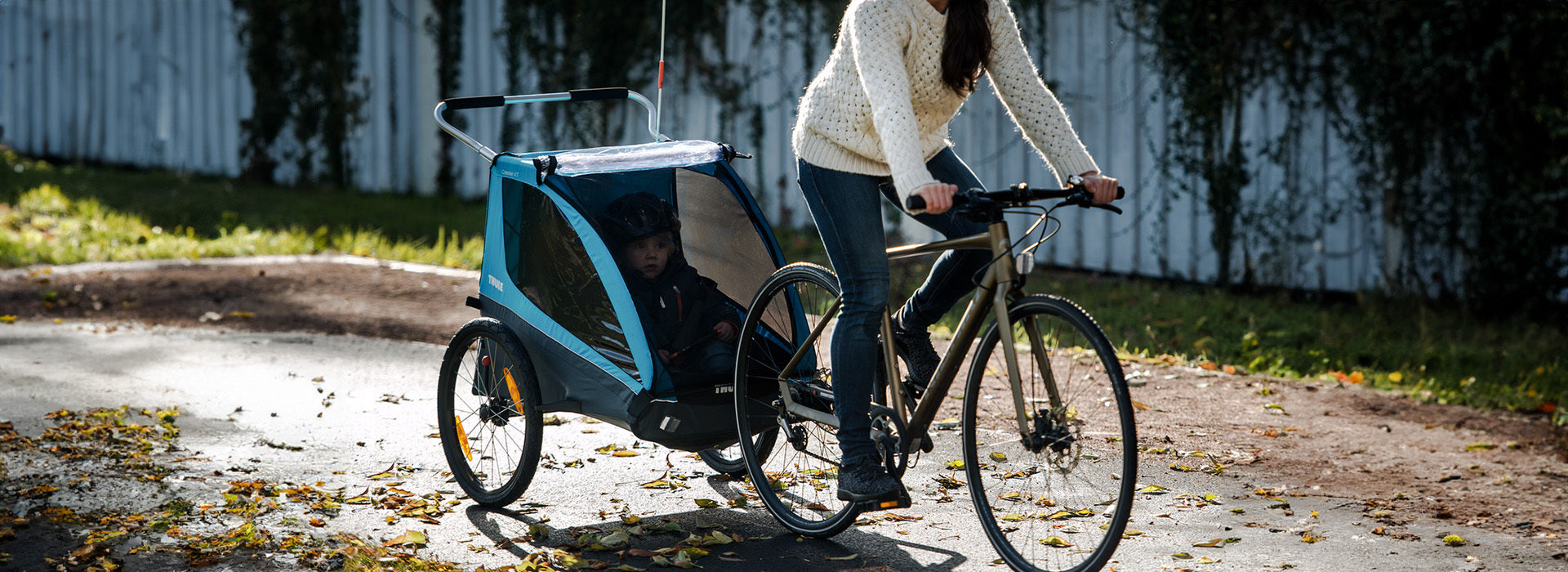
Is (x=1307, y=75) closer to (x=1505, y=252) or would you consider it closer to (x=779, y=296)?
(x=1505, y=252)

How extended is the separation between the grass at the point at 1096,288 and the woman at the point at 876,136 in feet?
10.2

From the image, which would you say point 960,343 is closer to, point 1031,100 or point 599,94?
point 1031,100

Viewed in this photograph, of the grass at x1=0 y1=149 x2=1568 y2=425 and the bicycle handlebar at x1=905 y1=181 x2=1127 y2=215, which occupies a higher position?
the bicycle handlebar at x1=905 y1=181 x2=1127 y2=215

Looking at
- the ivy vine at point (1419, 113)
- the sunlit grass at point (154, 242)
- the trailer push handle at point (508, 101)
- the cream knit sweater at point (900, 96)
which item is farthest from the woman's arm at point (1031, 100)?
the sunlit grass at point (154, 242)

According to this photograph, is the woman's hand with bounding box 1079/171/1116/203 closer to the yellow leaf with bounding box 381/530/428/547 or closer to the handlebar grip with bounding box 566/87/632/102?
the handlebar grip with bounding box 566/87/632/102

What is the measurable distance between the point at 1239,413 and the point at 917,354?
2.16 meters

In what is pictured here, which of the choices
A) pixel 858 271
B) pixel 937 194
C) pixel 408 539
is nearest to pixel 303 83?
pixel 408 539

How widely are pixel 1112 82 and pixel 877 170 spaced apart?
5.58 m

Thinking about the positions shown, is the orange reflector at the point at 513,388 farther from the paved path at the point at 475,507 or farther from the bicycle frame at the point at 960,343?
the bicycle frame at the point at 960,343

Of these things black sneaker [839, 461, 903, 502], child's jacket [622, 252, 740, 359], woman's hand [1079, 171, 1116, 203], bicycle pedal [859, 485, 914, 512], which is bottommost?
bicycle pedal [859, 485, 914, 512]

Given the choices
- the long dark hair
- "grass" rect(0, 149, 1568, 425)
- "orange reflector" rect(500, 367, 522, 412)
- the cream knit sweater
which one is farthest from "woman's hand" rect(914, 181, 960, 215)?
"grass" rect(0, 149, 1568, 425)

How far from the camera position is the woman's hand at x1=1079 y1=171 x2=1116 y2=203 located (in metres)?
3.46

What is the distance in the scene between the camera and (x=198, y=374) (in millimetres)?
6066

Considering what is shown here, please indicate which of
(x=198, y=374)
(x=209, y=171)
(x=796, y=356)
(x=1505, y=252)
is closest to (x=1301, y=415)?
(x=796, y=356)
